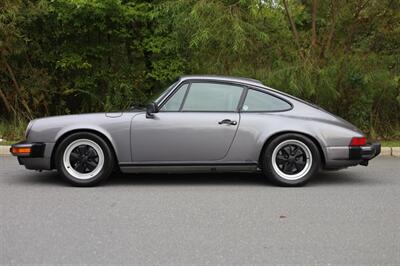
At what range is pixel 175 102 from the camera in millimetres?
6512

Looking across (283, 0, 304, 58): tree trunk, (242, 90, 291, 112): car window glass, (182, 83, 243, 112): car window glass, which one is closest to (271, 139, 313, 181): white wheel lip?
(242, 90, 291, 112): car window glass

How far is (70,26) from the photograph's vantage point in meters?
12.7

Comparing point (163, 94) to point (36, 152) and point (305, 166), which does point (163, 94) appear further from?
point (305, 166)

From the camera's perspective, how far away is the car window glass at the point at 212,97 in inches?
257

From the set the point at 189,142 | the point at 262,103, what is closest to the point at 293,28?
the point at 262,103

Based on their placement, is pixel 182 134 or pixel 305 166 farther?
pixel 305 166

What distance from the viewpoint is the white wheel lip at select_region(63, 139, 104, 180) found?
20.9 ft

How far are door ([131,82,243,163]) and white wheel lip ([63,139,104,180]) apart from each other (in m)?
0.41

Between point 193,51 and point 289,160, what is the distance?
575 cm

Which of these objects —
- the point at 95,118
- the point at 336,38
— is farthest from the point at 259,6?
the point at 95,118
